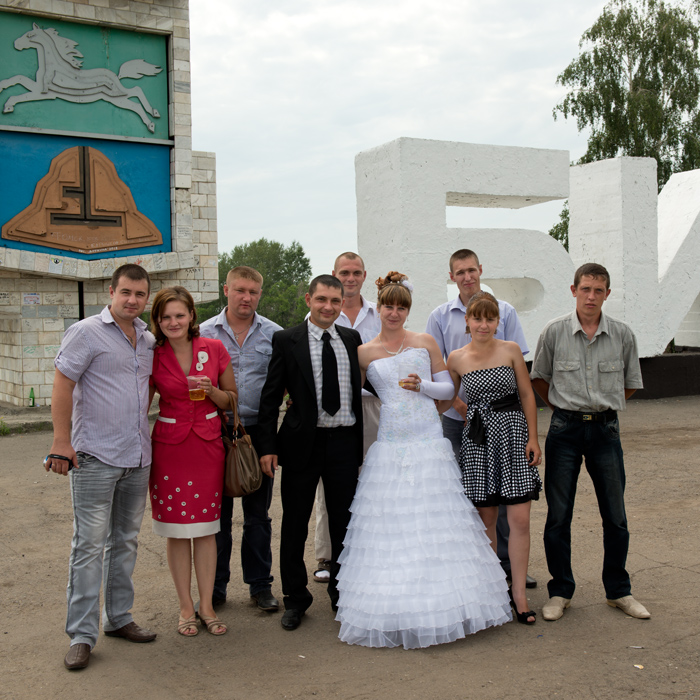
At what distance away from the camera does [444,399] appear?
416 centimetres

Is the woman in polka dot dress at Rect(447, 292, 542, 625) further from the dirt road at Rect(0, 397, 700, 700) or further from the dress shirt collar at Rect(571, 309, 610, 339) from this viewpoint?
the dirt road at Rect(0, 397, 700, 700)

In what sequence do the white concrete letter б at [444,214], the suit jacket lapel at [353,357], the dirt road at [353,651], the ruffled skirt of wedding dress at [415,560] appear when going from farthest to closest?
A: the white concrete letter б at [444,214]
the suit jacket lapel at [353,357]
the ruffled skirt of wedding dress at [415,560]
the dirt road at [353,651]

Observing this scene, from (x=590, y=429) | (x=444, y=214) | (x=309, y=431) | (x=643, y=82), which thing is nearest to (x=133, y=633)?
(x=309, y=431)

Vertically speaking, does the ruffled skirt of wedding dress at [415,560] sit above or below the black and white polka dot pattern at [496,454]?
below

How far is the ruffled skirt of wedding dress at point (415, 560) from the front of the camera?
358 centimetres

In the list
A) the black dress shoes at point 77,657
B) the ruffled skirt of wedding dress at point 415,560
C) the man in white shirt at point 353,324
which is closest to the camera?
the black dress shoes at point 77,657

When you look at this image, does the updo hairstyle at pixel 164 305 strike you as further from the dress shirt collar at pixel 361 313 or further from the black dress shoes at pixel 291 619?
the black dress shoes at pixel 291 619

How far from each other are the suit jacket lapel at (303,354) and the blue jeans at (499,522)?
1006mm

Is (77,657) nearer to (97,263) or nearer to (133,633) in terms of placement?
(133,633)

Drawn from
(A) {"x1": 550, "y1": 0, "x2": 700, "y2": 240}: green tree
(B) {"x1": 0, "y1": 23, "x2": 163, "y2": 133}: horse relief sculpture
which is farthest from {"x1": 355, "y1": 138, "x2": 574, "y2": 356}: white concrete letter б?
(A) {"x1": 550, "y1": 0, "x2": 700, "y2": 240}: green tree

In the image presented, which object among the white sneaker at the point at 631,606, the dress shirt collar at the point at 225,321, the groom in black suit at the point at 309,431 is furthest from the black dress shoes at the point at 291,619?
the white sneaker at the point at 631,606

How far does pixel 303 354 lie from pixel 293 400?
0.26 metres

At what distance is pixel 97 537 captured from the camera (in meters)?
3.57

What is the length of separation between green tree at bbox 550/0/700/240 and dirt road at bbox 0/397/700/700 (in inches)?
869
